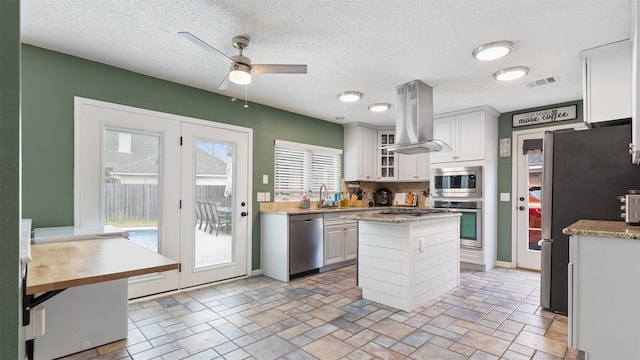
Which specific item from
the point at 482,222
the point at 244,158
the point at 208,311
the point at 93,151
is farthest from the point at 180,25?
the point at 482,222

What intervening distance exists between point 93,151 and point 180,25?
62.1 inches

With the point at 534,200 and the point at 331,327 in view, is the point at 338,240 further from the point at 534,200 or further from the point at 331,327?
the point at 534,200

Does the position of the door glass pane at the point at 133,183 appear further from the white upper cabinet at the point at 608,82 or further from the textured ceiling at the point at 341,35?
the white upper cabinet at the point at 608,82

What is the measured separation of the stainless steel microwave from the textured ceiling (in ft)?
4.70

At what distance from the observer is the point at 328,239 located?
4691mm

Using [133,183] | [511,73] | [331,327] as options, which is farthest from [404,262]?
[133,183]

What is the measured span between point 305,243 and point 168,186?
184 centimetres

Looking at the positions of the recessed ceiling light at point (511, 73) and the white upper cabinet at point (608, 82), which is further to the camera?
the recessed ceiling light at point (511, 73)

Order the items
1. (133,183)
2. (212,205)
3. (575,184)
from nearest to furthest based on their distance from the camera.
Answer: (575,184), (133,183), (212,205)

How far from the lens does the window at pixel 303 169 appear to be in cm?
495

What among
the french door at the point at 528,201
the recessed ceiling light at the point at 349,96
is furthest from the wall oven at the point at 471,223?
the recessed ceiling light at the point at 349,96

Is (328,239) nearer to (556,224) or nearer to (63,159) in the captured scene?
(556,224)

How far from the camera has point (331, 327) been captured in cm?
273

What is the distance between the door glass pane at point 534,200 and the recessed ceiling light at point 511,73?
1.95 metres
